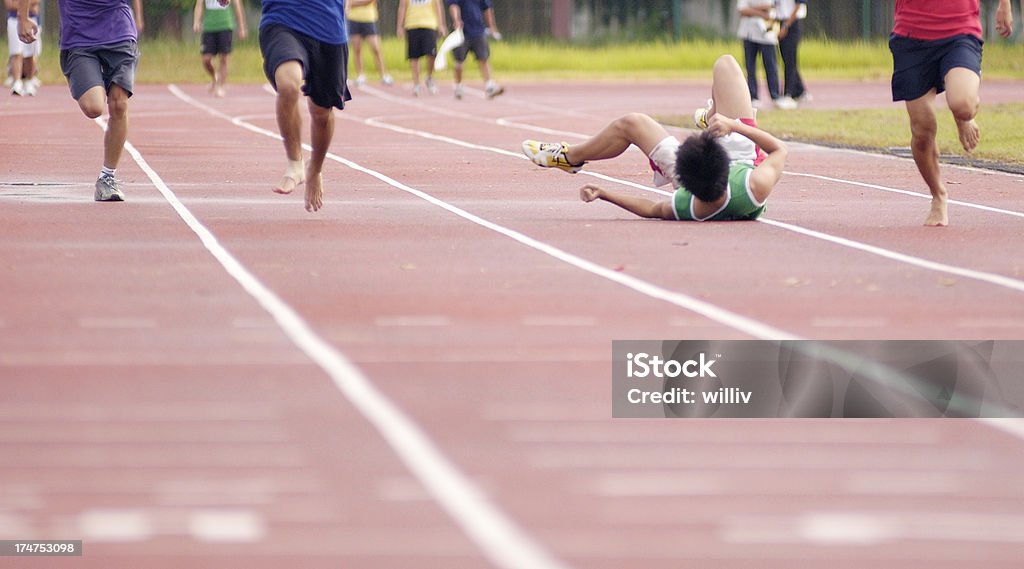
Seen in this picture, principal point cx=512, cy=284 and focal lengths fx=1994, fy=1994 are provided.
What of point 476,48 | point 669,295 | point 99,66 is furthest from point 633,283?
point 476,48

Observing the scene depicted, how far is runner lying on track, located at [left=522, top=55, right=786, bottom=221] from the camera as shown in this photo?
1062cm

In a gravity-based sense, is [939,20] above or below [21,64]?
above

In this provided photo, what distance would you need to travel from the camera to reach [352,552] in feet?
14.5

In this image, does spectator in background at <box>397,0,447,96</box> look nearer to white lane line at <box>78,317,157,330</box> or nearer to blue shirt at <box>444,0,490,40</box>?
blue shirt at <box>444,0,490,40</box>

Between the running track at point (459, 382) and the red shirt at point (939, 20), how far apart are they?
3.55 feet

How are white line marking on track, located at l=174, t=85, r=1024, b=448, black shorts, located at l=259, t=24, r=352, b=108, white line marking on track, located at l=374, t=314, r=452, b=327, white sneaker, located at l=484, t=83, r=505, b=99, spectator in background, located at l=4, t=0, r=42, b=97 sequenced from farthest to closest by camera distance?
white sneaker, located at l=484, t=83, r=505, b=99 < spectator in background, located at l=4, t=0, r=42, b=97 < black shorts, located at l=259, t=24, r=352, b=108 < white line marking on track, located at l=374, t=314, r=452, b=327 < white line marking on track, located at l=174, t=85, r=1024, b=448

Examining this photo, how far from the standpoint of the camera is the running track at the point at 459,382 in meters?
4.57

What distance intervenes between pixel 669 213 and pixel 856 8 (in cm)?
3535

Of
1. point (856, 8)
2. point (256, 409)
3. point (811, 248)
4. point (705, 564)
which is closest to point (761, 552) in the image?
point (705, 564)

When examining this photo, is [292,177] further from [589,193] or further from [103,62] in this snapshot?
[589,193]

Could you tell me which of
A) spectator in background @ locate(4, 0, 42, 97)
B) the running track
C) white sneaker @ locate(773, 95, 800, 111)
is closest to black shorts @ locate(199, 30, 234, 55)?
spectator in background @ locate(4, 0, 42, 97)

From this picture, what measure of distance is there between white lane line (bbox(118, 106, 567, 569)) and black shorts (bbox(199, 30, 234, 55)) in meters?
21.8

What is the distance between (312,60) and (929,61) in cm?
353

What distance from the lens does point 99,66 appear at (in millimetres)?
12570
